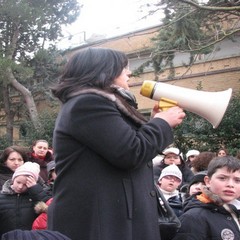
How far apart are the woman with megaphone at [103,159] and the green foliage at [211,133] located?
33.3 feet

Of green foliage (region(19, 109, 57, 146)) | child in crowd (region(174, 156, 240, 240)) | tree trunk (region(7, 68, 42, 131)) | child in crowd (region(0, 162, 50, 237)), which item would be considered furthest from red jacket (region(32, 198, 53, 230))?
tree trunk (region(7, 68, 42, 131))

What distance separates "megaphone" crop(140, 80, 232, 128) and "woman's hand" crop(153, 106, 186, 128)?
4 cm

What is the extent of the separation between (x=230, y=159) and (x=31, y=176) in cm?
176

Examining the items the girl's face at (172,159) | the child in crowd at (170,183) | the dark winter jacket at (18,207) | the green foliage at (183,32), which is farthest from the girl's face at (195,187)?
the green foliage at (183,32)

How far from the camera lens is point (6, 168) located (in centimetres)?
471

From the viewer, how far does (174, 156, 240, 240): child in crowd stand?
242 cm

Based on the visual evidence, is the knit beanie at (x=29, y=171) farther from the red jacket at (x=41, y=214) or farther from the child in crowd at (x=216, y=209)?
the child in crowd at (x=216, y=209)

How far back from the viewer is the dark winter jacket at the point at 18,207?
3568 mm

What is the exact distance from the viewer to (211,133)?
40.8 ft

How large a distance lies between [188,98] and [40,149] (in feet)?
13.7

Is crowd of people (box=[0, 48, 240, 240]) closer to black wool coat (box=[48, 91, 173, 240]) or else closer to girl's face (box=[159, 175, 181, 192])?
black wool coat (box=[48, 91, 173, 240])

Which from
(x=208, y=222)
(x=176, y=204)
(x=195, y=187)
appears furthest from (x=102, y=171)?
(x=176, y=204)

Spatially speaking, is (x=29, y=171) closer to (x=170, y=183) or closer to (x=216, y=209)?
(x=170, y=183)

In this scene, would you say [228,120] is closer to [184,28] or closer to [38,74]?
[184,28]
